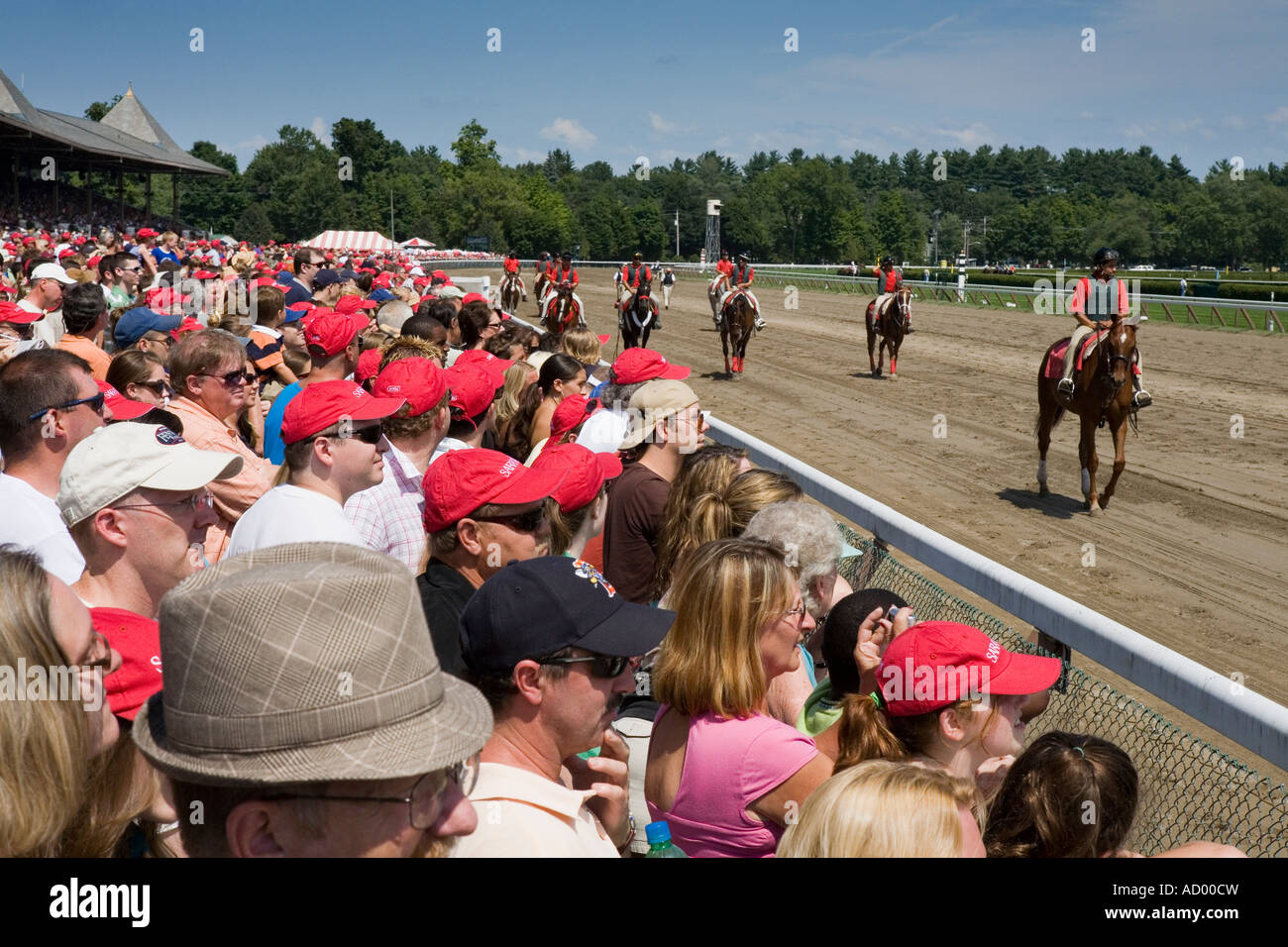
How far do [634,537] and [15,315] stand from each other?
4.63 m

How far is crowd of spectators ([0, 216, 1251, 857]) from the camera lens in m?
1.53

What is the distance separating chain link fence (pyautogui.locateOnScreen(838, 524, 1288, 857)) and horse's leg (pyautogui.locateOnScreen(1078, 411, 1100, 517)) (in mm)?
6213

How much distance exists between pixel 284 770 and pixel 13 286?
1152 cm

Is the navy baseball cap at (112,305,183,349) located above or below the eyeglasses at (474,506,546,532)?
above

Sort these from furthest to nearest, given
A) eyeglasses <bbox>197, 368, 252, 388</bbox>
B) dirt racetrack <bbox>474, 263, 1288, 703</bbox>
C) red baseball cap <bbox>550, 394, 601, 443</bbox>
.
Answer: dirt racetrack <bbox>474, 263, 1288, 703</bbox>
red baseball cap <bbox>550, 394, 601, 443</bbox>
eyeglasses <bbox>197, 368, 252, 388</bbox>

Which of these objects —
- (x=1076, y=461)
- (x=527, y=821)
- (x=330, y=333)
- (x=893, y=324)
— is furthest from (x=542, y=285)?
(x=527, y=821)

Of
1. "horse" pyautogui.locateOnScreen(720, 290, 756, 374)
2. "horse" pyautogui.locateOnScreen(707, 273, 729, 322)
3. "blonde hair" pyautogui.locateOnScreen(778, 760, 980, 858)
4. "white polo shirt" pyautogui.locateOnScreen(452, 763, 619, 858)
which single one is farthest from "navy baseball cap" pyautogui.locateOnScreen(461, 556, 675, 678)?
"horse" pyautogui.locateOnScreen(707, 273, 729, 322)

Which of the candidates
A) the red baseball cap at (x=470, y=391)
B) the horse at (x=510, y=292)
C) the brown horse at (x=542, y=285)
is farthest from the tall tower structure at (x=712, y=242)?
the red baseball cap at (x=470, y=391)

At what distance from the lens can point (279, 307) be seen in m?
8.33

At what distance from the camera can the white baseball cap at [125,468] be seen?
287 cm

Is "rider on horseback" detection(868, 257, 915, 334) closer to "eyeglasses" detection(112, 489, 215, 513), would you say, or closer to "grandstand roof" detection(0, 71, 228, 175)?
"eyeglasses" detection(112, 489, 215, 513)

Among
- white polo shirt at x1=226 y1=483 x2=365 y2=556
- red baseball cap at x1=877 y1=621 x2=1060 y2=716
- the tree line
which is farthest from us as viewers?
the tree line

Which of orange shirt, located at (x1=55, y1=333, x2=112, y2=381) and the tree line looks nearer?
orange shirt, located at (x1=55, y1=333, x2=112, y2=381)

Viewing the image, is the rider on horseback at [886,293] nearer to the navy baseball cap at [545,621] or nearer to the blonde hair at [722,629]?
the blonde hair at [722,629]
